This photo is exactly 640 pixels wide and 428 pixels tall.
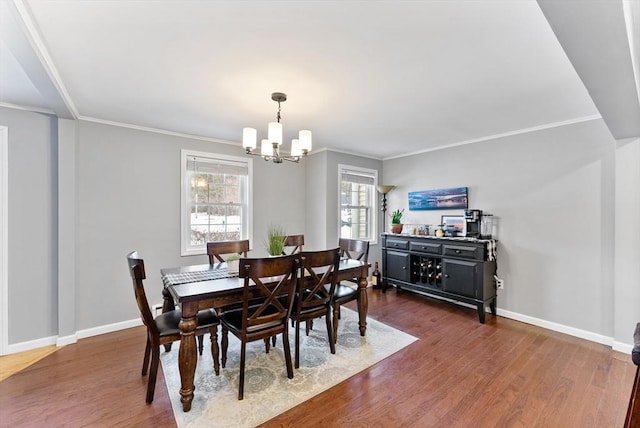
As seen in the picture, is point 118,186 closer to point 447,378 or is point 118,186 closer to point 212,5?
point 212,5

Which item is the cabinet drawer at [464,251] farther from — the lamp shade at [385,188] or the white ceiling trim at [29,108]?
the white ceiling trim at [29,108]

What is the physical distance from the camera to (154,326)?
198 centimetres

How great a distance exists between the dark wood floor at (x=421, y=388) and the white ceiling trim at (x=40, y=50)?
2.37m

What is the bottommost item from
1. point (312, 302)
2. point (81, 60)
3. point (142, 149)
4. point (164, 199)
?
point (312, 302)

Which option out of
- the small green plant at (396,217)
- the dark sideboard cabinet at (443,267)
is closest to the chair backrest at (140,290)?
the dark sideboard cabinet at (443,267)

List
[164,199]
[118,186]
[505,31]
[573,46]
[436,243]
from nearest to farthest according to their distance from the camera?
[573,46] < [505,31] < [118,186] < [164,199] < [436,243]

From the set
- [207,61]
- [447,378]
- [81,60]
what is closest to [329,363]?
[447,378]

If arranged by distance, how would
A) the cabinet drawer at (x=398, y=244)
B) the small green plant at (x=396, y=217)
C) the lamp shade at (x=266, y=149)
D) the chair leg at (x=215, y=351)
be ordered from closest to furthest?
the chair leg at (x=215, y=351) → the lamp shade at (x=266, y=149) → the cabinet drawer at (x=398, y=244) → the small green plant at (x=396, y=217)

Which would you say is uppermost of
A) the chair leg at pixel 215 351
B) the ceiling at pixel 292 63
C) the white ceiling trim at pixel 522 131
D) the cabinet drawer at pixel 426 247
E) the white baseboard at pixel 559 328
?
the ceiling at pixel 292 63

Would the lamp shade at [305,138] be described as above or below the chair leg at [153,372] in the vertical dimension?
above

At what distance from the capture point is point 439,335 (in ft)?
10.1

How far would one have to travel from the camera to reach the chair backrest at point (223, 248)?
10.5ft

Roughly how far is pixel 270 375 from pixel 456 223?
10.9 feet

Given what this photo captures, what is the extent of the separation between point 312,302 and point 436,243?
2.29 meters
